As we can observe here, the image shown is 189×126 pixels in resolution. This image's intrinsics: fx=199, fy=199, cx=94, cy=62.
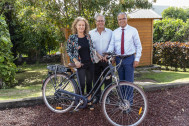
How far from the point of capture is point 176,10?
1037 inches

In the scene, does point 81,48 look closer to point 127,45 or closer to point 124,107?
point 127,45

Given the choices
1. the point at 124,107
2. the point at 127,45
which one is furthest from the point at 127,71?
the point at 124,107

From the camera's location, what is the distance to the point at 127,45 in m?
3.59

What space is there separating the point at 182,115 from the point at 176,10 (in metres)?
25.7

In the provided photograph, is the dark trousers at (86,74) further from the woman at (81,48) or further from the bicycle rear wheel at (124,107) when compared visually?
the bicycle rear wheel at (124,107)

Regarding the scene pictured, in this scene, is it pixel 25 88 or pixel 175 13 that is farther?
pixel 175 13

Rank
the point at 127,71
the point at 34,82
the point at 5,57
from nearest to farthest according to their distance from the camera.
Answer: the point at 127,71 < the point at 5,57 < the point at 34,82

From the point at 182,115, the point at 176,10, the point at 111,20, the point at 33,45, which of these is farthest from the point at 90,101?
the point at 176,10

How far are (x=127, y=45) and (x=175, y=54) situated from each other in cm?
837

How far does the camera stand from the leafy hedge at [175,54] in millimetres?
10617

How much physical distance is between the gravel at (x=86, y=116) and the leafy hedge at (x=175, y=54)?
277 inches

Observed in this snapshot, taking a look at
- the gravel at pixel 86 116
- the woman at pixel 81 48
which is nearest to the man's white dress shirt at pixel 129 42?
the woman at pixel 81 48

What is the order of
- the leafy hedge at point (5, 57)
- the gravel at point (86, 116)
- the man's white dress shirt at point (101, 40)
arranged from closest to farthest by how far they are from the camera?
the gravel at point (86, 116)
the man's white dress shirt at point (101, 40)
the leafy hedge at point (5, 57)

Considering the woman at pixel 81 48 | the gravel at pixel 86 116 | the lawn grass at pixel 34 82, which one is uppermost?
the woman at pixel 81 48
